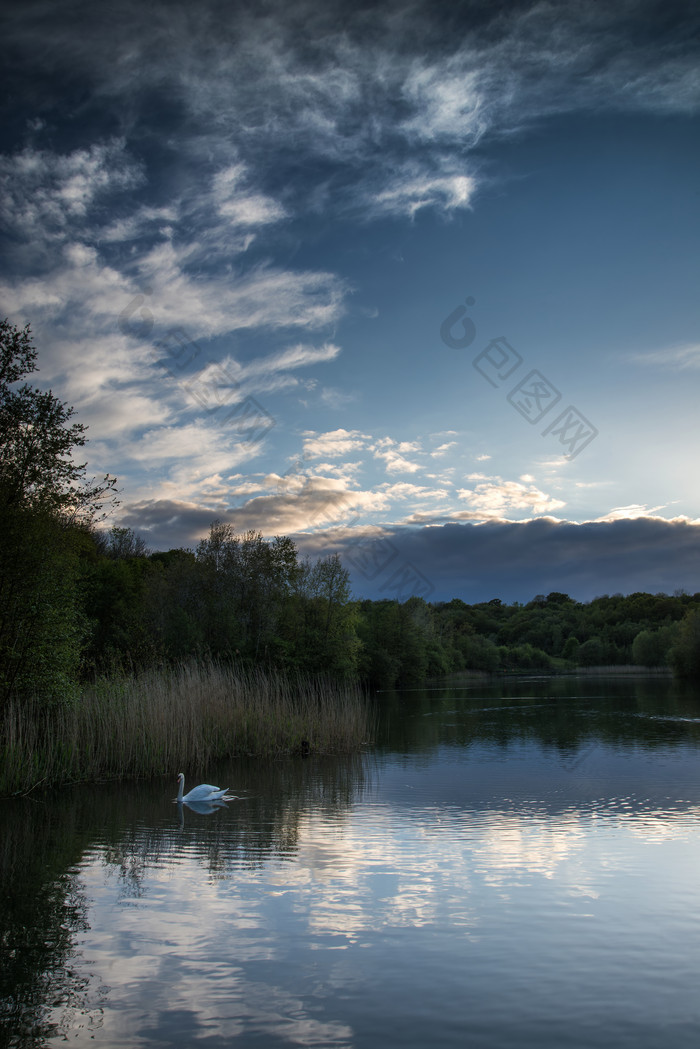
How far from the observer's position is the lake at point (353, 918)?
14.4 ft

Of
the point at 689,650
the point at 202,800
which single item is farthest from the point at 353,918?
the point at 689,650

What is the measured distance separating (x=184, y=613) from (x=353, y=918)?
1171 inches

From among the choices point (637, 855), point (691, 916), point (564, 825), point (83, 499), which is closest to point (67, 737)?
point (83, 499)

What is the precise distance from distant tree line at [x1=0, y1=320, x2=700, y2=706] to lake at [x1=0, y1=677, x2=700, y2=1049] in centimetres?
346

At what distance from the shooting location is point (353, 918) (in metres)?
6.22

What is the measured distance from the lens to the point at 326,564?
46281 millimetres

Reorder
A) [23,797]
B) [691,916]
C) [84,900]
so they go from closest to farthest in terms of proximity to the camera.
→ [691,916]
[84,900]
[23,797]

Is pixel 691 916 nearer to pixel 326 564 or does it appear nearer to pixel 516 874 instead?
pixel 516 874

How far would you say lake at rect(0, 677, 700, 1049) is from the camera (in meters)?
4.38

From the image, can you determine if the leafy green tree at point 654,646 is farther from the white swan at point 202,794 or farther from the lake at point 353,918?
the white swan at point 202,794

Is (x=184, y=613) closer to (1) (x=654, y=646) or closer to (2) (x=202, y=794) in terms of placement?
(2) (x=202, y=794)

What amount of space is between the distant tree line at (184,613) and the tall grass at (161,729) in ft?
2.78

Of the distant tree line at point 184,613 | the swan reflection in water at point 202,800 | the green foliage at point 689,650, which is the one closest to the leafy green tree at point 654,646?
the distant tree line at point 184,613

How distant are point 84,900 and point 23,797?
613 cm
